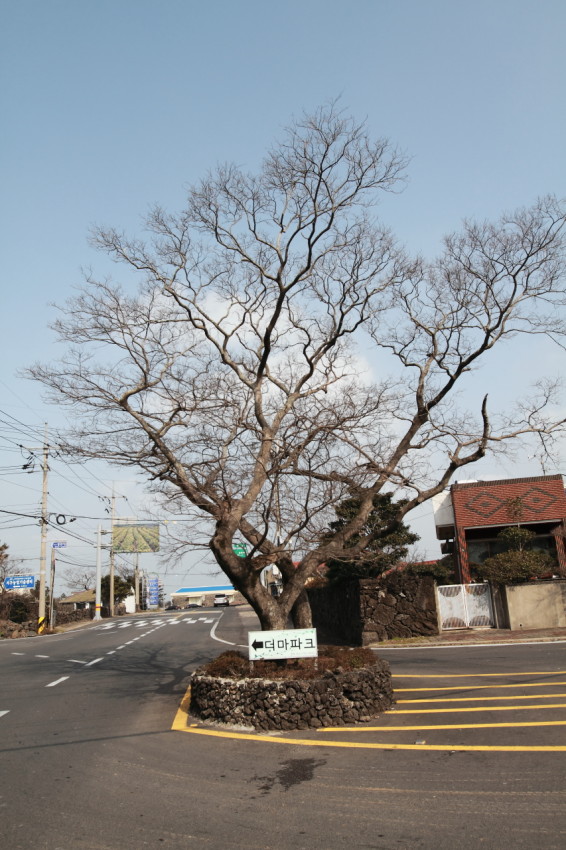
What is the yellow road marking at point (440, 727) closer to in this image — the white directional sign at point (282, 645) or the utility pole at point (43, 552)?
the white directional sign at point (282, 645)

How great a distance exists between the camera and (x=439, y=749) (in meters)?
7.80

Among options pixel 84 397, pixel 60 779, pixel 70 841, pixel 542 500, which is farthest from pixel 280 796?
pixel 542 500

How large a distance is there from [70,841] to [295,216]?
1050 centimetres

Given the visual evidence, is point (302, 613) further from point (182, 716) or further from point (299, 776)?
point (299, 776)

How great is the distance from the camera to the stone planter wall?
9219 millimetres

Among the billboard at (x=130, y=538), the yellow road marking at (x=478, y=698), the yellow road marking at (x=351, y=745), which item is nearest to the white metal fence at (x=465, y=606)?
the yellow road marking at (x=478, y=698)

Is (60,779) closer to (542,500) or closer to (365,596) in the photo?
(365,596)

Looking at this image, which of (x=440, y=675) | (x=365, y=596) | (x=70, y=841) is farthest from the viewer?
(x=365, y=596)

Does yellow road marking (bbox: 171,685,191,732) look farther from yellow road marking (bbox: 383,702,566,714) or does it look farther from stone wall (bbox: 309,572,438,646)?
stone wall (bbox: 309,572,438,646)

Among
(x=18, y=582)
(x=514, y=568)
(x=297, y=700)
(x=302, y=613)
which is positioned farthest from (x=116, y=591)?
(x=297, y=700)

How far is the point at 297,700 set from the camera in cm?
923

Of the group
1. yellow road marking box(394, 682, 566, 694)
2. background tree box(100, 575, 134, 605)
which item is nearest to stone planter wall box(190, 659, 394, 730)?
yellow road marking box(394, 682, 566, 694)

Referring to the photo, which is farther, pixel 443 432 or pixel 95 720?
pixel 443 432

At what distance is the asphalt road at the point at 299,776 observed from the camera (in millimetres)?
5387
